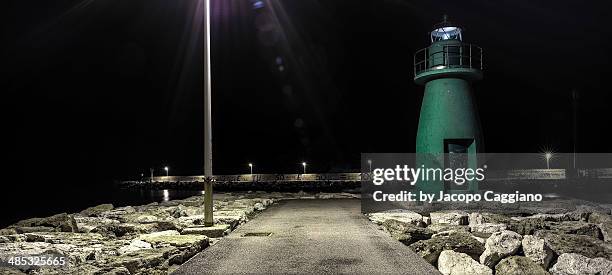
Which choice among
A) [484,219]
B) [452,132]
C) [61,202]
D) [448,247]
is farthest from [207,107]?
[61,202]

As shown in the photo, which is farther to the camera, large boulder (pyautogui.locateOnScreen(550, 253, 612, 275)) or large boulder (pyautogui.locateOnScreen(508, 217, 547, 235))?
large boulder (pyautogui.locateOnScreen(508, 217, 547, 235))

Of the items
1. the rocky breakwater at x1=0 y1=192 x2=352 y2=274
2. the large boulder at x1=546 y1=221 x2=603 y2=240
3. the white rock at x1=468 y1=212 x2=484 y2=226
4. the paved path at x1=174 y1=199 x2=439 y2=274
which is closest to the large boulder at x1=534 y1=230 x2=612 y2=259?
the large boulder at x1=546 y1=221 x2=603 y2=240

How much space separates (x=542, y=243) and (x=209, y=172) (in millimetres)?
8001

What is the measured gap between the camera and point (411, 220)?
13.3 meters

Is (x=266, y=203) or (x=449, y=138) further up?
(x=449, y=138)

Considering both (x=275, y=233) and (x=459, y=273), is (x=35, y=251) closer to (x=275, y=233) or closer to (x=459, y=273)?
(x=275, y=233)

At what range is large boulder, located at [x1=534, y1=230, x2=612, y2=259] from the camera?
9453mm

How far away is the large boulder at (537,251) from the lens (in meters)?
8.67

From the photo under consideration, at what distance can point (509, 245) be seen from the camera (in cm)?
876

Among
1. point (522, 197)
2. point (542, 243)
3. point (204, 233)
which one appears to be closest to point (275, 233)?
point (204, 233)

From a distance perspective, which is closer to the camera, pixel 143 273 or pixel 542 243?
pixel 143 273

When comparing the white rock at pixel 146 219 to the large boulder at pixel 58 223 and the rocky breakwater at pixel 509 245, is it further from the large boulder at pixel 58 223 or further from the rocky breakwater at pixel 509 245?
the rocky breakwater at pixel 509 245

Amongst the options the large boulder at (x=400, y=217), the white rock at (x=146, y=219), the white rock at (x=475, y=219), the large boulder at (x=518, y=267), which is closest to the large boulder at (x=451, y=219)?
the white rock at (x=475, y=219)

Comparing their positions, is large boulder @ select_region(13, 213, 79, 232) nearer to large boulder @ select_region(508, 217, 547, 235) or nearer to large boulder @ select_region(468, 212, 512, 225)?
large boulder @ select_region(468, 212, 512, 225)
